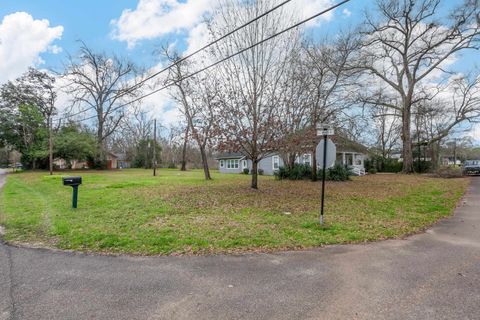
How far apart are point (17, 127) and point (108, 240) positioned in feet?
121

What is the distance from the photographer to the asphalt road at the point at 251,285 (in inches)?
123

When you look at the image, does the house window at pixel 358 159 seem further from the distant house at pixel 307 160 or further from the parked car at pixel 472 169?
the parked car at pixel 472 169

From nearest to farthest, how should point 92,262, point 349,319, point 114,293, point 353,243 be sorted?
point 349,319 → point 114,293 → point 92,262 → point 353,243

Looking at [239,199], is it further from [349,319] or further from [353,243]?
[349,319]

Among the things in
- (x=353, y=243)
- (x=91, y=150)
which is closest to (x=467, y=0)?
(x=353, y=243)

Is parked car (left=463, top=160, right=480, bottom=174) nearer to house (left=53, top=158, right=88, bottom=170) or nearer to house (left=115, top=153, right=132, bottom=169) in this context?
house (left=53, top=158, right=88, bottom=170)

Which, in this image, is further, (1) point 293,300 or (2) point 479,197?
(2) point 479,197

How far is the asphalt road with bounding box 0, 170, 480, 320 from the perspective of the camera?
3133 mm

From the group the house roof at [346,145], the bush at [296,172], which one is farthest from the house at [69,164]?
the house roof at [346,145]

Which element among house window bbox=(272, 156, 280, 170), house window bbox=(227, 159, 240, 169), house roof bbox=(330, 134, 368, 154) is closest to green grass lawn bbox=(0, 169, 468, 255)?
house roof bbox=(330, 134, 368, 154)

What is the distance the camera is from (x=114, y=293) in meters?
3.59

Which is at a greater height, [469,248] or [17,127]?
[17,127]

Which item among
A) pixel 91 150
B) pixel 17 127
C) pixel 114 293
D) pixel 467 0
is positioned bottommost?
pixel 114 293

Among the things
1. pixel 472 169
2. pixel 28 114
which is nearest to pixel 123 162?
pixel 28 114
